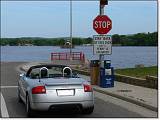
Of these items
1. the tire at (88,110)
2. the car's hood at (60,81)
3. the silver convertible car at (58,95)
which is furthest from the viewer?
the tire at (88,110)

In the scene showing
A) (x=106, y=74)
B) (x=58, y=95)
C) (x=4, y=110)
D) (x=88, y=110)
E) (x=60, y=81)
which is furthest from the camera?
(x=106, y=74)

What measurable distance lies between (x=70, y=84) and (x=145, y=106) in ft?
9.13

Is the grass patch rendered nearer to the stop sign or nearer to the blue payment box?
the blue payment box

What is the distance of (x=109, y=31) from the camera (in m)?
17.5

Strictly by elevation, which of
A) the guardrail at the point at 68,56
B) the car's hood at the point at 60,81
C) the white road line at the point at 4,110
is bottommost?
the white road line at the point at 4,110

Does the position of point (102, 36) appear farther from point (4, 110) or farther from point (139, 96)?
point (4, 110)

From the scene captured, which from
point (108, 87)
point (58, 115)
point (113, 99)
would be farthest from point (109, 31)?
point (58, 115)

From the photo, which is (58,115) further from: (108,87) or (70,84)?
(108,87)

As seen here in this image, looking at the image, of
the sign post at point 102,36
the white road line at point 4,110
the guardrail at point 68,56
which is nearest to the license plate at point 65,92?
the white road line at point 4,110

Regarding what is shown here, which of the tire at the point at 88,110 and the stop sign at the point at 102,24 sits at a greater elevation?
the stop sign at the point at 102,24

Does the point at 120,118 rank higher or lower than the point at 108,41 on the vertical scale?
lower

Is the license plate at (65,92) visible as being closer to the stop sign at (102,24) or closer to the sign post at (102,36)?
Answer: the sign post at (102,36)

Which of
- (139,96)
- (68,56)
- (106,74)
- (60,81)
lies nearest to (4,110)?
(60,81)

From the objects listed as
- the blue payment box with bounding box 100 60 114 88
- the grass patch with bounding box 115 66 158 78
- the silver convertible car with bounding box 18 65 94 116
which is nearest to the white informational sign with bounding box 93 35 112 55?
the blue payment box with bounding box 100 60 114 88
